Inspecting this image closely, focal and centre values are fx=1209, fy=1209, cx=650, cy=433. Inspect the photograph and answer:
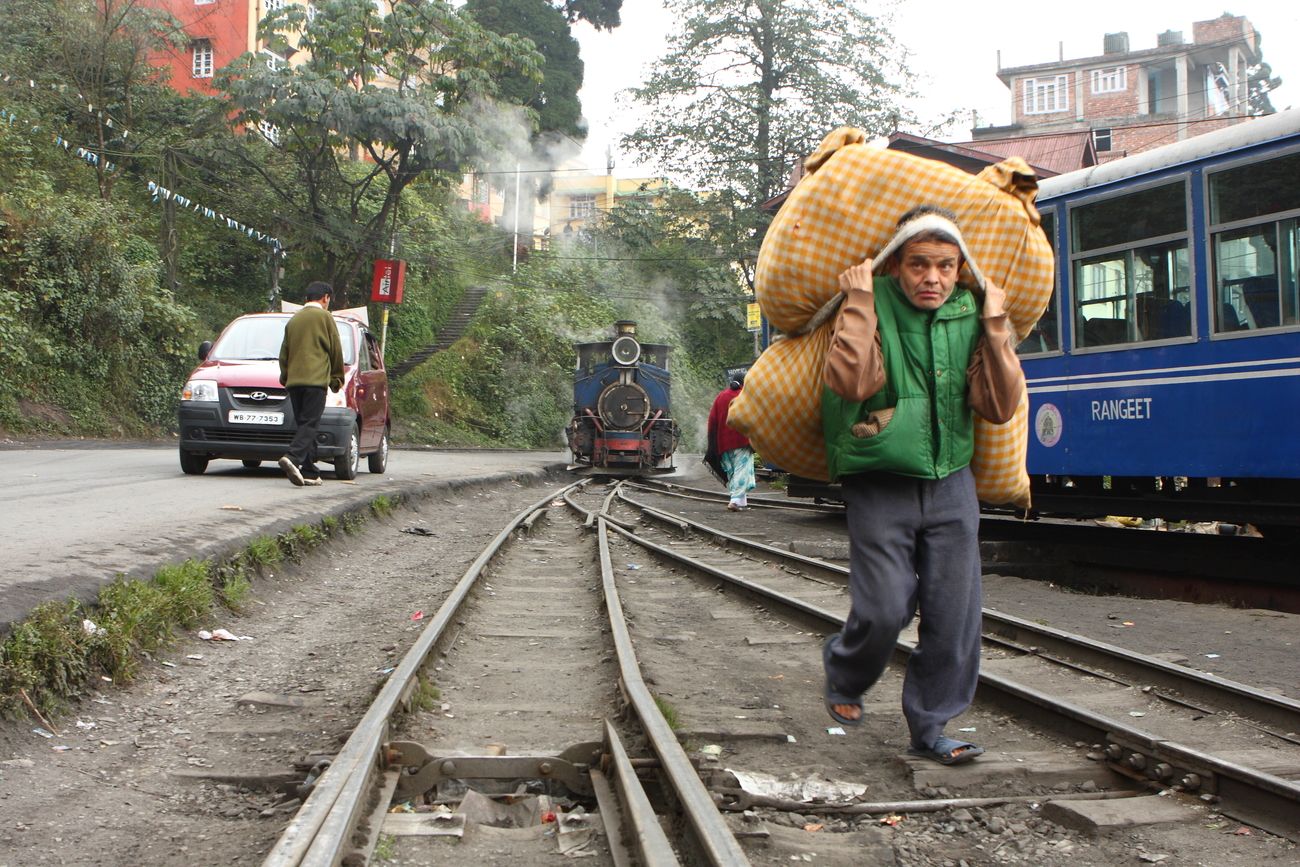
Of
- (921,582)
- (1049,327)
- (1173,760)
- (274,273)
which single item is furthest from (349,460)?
(274,273)

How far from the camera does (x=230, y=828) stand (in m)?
3.25

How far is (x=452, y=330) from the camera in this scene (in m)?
43.7

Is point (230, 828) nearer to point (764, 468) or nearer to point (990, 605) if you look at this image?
point (990, 605)

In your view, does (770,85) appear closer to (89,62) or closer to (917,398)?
(89,62)

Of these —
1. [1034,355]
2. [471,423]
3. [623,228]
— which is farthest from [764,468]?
[623,228]

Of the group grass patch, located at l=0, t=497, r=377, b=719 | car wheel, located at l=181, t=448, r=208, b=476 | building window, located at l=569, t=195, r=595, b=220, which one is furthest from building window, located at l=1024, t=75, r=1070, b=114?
grass patch, located at l=0, t=497, r=377, b=719

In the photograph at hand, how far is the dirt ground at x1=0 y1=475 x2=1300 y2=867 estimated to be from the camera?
3145 mm

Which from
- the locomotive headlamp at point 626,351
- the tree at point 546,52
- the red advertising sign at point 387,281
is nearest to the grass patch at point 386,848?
the locomotive headlamp at point 626,351

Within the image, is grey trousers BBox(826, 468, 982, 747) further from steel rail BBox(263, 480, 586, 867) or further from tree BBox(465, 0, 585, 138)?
tree BBox(465, 0, 585, 138)

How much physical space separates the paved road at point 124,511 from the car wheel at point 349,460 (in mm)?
176

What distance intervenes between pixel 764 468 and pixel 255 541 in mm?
16298

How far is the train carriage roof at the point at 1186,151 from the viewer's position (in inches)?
317

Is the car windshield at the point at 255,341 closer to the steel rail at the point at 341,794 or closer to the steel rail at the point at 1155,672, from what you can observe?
the steel rail at the point at 1155,672

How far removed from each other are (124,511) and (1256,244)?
26.7 feet
